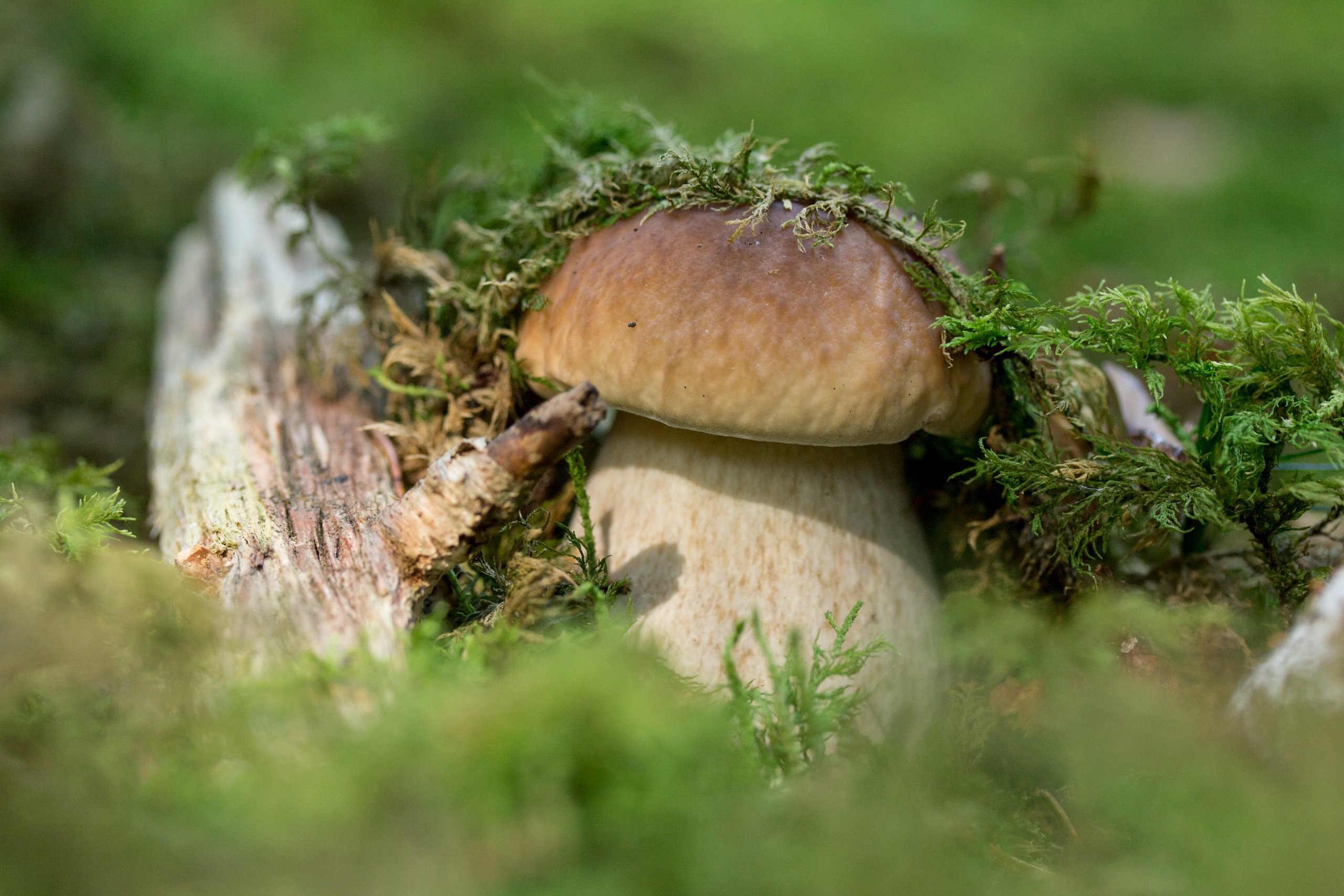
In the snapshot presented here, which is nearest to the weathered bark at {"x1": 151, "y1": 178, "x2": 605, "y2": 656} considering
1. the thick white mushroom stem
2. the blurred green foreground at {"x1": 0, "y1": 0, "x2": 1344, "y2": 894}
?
the blurred green foreground at {"x1": 0, "y1": 0, "x2": 1344, "y2": 894}

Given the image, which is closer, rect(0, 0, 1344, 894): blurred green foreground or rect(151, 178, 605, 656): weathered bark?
rect(0, 0, 1344, 894): blurred green foreground

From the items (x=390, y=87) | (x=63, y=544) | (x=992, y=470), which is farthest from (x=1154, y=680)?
(x=390, y=87)

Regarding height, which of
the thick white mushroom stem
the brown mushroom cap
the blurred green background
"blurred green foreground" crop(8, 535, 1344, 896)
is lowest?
"blurred green foreground" crop(8, 535, 1344, 896)

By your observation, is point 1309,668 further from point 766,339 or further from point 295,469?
point 295,469

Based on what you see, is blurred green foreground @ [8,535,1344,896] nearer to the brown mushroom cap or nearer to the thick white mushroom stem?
the thick white mushroom stem

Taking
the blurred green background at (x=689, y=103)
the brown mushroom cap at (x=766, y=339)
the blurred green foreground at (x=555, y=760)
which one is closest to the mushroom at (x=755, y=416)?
the brown mushroom cap at (x=766, y=339)

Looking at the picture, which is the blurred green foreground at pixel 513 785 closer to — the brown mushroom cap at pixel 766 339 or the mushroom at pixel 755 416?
the mushroom at pixel 755 416

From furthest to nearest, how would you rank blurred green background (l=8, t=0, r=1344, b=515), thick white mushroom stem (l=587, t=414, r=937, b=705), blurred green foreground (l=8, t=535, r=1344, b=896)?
blurred green background (l=8, t=0, r=1344, b=515) → thick white mushroom stem (l=587, t=414, r=937, b=705) → blurred green foreground (l=8, t=535, r=1344, b=896)
